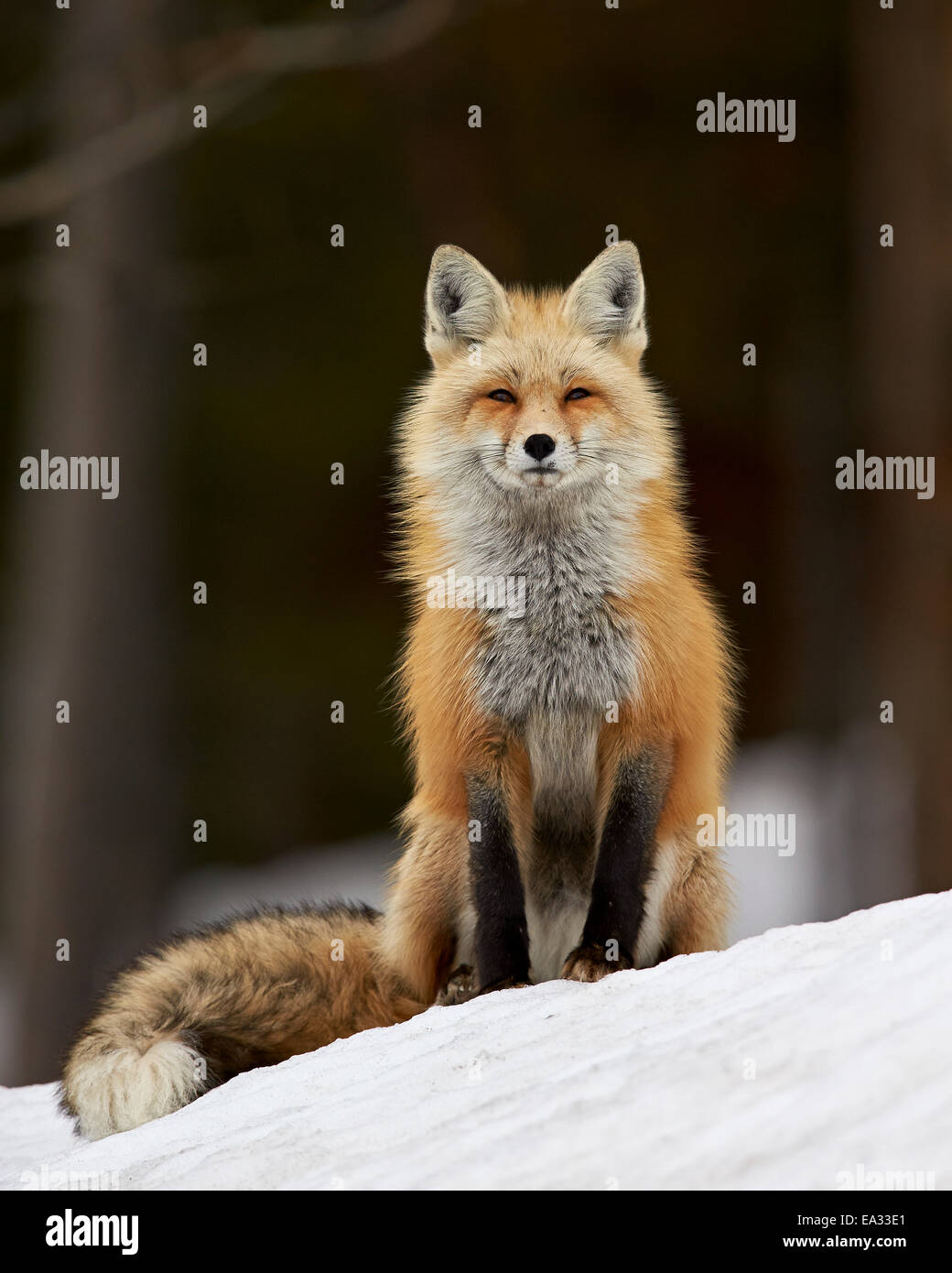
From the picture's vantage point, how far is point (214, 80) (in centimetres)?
713

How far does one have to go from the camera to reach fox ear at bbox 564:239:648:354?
381cm

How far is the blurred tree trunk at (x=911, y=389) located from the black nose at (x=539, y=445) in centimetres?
427

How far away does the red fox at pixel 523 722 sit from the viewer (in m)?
3.59

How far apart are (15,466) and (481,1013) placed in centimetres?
774

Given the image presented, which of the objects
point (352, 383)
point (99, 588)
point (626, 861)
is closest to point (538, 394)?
point (626, 861)

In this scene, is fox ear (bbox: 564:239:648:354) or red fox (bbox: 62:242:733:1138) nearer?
red fox (bbox: 62:242:733:1138)

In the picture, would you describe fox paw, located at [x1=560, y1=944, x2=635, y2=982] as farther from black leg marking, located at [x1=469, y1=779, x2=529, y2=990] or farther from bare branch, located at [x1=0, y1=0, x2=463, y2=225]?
bare branch, located at [x1=0, y1=0, x2=463, y2=225]

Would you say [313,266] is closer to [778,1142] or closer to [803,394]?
[803,394]

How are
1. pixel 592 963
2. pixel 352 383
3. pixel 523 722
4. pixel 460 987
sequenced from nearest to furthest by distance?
pixel 592 963
pixel 523 722
pixel 460 987
pixel 352 383

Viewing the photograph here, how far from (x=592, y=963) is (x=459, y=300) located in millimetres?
1825

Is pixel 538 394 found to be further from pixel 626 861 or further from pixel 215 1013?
pixel 215 1013

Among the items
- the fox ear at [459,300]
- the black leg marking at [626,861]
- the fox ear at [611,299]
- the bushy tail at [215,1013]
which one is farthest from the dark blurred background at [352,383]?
the black leg marking at [626,861]

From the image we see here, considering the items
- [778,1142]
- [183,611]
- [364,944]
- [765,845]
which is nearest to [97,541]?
[183,611]

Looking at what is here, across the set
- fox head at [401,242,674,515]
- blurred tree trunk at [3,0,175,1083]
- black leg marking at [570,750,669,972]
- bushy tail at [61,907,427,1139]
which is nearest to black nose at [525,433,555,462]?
fox head at [401,242,674,515]
